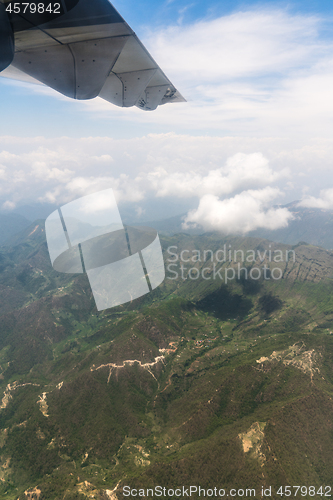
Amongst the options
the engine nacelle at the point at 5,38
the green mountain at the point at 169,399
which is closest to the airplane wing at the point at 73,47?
the engine nacelle at the point at 5,38

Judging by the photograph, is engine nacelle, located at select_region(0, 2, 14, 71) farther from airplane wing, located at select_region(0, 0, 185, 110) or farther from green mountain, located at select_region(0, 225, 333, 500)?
green mountain, located at select_region(0, 225, 333, 500)

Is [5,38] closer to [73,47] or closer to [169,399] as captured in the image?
[73,47]

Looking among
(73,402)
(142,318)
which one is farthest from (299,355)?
(73,402)

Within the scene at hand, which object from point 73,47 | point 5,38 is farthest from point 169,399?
point 5,38

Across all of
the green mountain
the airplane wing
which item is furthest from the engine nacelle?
the green mountain

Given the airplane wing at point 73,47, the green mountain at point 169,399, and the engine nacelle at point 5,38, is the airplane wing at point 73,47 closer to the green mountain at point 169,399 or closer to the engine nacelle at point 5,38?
the engine nacelle at point 5,38
